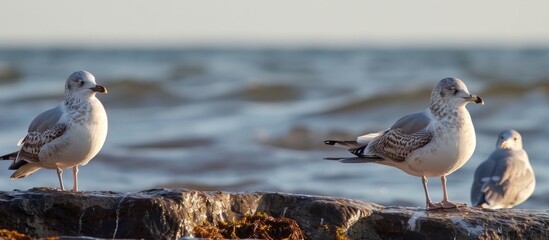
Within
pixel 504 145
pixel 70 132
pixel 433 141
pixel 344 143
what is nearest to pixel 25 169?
pixel 70 132

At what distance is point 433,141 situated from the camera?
20.1 feet

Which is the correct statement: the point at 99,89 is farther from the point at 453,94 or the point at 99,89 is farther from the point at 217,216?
the point at 453,94

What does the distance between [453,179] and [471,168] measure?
69cm

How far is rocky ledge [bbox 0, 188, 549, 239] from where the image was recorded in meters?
5.37

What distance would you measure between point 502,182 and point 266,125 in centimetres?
717

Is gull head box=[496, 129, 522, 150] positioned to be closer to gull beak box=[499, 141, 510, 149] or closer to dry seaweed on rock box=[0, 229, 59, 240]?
gull beak box=[499, 141, 510, 149]

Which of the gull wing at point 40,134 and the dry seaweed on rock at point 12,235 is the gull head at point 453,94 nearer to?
the gull wing at point 40,134

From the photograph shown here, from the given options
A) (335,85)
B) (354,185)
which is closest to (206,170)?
(354,185)

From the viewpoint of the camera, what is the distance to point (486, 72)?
1033 inches

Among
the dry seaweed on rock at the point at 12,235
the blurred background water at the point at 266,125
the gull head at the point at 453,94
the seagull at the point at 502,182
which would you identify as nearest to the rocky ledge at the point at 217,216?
the dry seaweed on rock at the point at 12,235

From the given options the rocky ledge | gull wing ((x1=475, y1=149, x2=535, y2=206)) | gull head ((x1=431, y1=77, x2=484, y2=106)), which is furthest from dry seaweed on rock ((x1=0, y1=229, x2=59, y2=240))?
gull wing ((x1=475, y1=149, x2=535, y2=206))

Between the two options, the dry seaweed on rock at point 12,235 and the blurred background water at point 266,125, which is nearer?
the dry seaweed on rock at point 12,235

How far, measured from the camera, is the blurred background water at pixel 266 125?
10539 millimetres

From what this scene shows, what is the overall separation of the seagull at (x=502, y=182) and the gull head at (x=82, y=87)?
368cm
